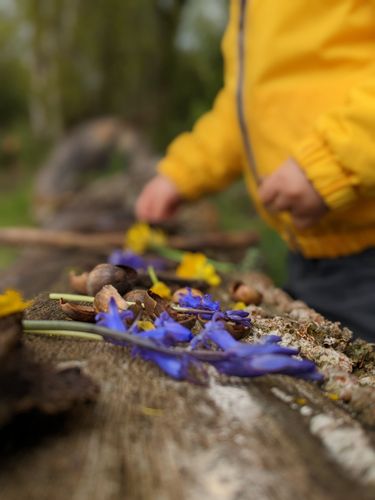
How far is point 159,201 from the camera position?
9.05 feet

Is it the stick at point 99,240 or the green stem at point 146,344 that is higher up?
the stick at point 99,240

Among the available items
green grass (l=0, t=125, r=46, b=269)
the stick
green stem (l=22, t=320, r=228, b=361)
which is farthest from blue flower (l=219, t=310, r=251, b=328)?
green grass (l=0, t=125, r=46, b=269)

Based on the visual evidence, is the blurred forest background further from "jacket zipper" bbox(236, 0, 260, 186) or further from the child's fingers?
the child's fingers

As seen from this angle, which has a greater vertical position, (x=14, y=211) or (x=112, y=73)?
(x=112, y=73)

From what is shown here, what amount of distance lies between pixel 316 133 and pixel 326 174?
5.7 inches

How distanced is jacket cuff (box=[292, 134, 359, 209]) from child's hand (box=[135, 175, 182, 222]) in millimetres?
980

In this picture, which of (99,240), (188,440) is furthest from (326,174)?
(99,240)

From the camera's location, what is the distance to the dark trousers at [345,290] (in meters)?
2.04

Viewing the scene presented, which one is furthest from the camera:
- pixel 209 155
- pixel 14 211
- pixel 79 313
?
pixel 14 211

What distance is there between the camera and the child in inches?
72.6

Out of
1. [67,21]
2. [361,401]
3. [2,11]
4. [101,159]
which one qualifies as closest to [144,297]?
[361,401]

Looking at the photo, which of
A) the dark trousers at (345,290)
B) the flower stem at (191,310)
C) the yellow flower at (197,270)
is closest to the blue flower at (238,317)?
the flower stem at (191,310)

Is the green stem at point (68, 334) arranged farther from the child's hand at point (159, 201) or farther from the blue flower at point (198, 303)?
the child's hand at point (159, 201)

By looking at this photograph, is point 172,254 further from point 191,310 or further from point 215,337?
point 215,337
